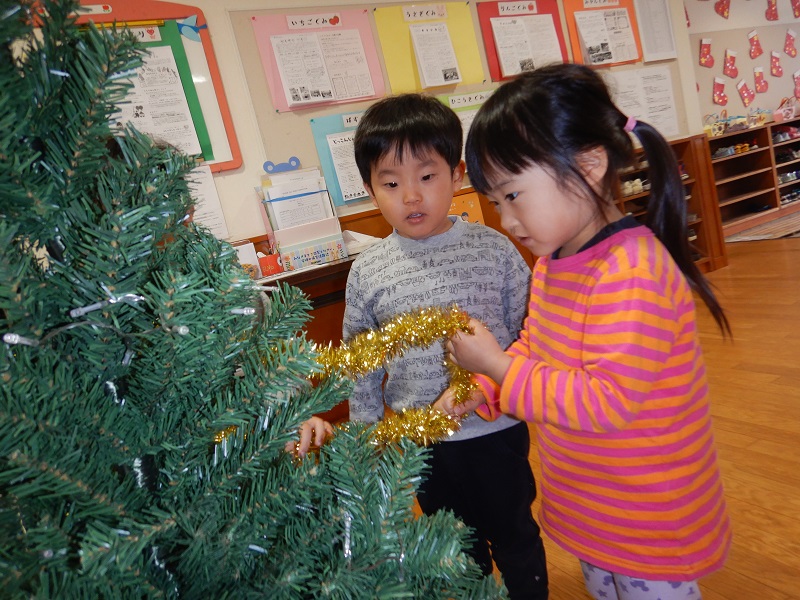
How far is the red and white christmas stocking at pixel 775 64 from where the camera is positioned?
575 cm

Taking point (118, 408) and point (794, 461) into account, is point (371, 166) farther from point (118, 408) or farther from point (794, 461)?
point (794, 461)

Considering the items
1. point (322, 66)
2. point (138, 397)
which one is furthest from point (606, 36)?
point (138, 397)

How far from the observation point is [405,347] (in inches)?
27.0

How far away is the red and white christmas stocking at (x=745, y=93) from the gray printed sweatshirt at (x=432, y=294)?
240 inches

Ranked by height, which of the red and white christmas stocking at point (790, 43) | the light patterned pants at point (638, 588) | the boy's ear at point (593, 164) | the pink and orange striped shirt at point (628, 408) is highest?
the red and white christmas stocking at point (790, 43)

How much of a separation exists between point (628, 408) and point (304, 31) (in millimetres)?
2449

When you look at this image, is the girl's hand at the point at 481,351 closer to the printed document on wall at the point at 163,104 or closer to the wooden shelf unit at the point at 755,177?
the printed document on wall at the point at 163,104

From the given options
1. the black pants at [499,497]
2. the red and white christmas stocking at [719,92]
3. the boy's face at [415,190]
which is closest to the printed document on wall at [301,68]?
the boy's face at [415,190]

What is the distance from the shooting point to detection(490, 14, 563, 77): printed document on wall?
2.98m

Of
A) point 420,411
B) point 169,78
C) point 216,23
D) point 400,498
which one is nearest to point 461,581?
point 400,498

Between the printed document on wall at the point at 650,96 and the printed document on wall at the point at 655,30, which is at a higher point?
the printed document on wall at the point at 655,30

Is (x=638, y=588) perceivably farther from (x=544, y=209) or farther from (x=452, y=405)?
(x=544, y=209)

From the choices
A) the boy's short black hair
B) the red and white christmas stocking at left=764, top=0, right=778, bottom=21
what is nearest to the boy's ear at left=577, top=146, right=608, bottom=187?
the boy's short black hair

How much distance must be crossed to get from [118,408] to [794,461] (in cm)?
198
